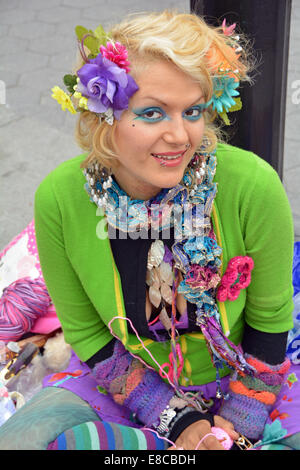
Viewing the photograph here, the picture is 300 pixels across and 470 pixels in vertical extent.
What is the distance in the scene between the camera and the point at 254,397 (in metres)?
1.72

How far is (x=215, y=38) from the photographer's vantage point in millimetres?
1403

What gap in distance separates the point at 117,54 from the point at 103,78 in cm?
6

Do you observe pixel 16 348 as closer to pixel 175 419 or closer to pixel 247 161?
pixel 175 419

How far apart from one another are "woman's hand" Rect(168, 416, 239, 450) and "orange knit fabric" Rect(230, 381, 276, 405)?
0.11 meters

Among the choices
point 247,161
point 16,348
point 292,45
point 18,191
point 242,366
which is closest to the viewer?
point 247,161

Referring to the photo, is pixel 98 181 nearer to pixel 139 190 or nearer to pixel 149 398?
pixel 139 190

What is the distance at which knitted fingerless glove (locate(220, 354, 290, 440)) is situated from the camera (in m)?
1.70

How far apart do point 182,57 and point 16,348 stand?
1.47 meters

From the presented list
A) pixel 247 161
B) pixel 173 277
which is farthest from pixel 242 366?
pixel 247 161

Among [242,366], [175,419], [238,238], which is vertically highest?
[238,238]
